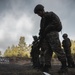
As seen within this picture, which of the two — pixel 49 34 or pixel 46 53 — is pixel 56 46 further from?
pixel 46 53

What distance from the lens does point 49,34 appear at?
675 centimetres

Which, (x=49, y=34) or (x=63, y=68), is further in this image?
(x=49, y=34)

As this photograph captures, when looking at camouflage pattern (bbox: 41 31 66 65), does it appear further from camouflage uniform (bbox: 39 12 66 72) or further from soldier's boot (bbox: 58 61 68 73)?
soldier's boot (bbox: 58 61 68 73)

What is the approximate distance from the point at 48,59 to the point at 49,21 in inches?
38.5

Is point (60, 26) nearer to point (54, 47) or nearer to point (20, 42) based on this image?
point (54, 47)

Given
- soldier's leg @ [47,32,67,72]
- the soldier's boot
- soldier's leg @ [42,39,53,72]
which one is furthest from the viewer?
soldier's leg @ [42,39,53,72]

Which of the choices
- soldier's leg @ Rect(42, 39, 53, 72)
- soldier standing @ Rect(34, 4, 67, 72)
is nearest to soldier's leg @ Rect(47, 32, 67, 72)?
soldier standing @ Rect(34, 4, 67, 72)

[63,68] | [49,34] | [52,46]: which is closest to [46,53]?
[52,46]

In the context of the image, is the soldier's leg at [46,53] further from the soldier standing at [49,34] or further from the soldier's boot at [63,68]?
the soldier's boot at [63,68]

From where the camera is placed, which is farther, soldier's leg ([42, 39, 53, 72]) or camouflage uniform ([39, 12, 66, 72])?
soldier's leg ([42, 39, 53, 72])

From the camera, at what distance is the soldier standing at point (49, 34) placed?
21.7 feet

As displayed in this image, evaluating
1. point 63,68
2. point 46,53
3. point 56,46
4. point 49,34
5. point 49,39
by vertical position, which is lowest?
point 63,68

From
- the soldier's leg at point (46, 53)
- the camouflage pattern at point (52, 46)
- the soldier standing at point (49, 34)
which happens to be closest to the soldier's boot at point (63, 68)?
the soldier standing at point (49, 34)

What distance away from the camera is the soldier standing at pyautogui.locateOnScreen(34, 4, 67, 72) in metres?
6.60
